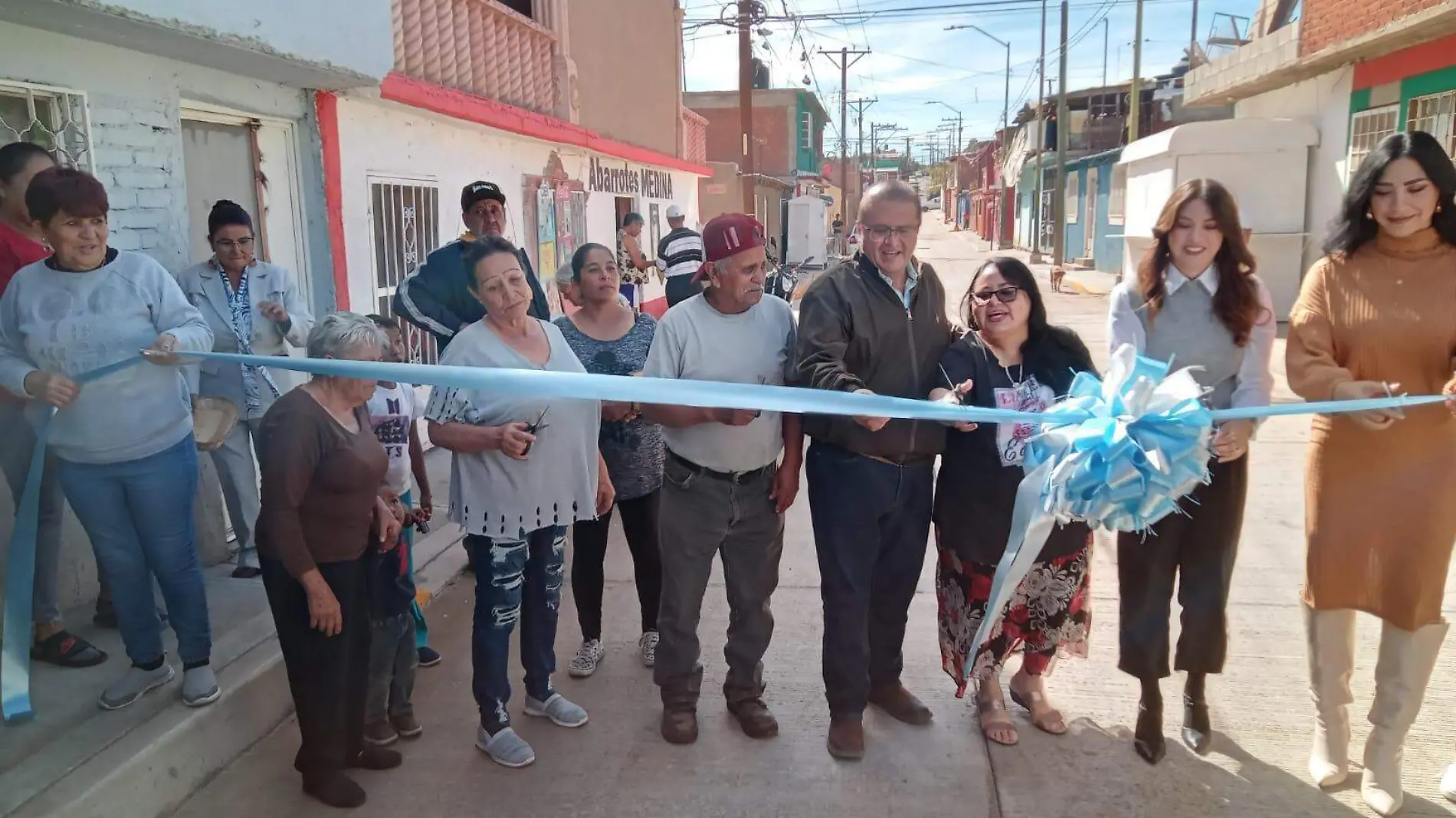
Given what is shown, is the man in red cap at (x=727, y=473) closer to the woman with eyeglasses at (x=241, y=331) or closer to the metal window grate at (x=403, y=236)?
the woman with eyeglasses at (x=241, y=331)

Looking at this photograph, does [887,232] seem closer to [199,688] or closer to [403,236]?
[199,688]

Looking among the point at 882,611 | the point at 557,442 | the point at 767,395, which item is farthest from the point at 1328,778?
the point at 557,442

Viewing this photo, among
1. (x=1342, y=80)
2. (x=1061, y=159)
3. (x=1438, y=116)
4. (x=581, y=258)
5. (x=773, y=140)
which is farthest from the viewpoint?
(x=773, y=140)

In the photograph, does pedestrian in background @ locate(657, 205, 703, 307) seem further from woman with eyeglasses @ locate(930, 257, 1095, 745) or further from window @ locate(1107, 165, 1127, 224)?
window @ locate(1107, 165, 1127, 224)

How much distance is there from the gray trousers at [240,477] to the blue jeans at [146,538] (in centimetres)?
103

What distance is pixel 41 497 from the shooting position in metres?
3.17

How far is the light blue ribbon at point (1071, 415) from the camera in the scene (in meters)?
2.16

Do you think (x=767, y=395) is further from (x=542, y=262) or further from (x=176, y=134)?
(x=542, y=262)

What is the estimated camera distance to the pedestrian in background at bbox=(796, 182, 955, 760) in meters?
2.89

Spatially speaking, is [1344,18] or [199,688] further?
[1344,18]

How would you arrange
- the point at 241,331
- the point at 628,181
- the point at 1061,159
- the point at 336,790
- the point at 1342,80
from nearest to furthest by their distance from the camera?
the point at 336,790
the point at 241,331
the point at 1342,80
the point at 628,181
the point at 1061,159

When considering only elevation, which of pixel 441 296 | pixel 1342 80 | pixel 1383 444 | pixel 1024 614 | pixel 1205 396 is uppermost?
pixel 1342 80

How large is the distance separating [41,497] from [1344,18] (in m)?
14.3

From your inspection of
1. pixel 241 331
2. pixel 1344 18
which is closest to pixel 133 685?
pixel 241 331
